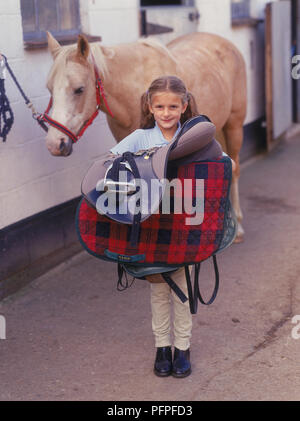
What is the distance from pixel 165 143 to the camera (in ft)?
9.74

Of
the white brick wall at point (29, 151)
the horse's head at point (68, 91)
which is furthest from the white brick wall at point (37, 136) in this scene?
the horse's head at point (68, 91)

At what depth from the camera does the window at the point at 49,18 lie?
430 centimetres

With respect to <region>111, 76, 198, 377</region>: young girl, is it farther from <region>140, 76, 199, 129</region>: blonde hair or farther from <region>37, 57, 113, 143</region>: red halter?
<region>37, 57, 113, 143</region>: red halter

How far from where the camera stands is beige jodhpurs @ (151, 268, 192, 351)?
10.1ft

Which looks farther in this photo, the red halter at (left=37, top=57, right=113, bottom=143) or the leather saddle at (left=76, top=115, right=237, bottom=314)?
the red halter at (left=37, top=57, right=113, bottom=143)

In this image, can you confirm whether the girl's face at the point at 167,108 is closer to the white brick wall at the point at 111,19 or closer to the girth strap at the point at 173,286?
the girth strap at the point at 173,286

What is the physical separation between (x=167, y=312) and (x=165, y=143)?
2.60 ft

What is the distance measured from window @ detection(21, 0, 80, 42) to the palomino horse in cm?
56

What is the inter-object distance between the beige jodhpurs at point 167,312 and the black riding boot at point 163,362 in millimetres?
52

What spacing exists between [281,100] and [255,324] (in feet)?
16.7

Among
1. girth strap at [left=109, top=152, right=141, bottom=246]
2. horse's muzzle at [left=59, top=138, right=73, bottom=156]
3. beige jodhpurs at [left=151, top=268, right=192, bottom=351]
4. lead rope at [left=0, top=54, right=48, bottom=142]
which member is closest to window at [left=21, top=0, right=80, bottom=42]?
lead rope at [left=0, top=54, right=48, bottom=142]

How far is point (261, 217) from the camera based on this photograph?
5707 mm

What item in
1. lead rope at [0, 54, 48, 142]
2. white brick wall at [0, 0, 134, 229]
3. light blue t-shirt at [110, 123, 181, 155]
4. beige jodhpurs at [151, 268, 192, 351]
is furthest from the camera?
white brick wall at [0, 0, 134, 229]

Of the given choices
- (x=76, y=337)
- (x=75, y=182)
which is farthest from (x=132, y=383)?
(x=75, y=182)
